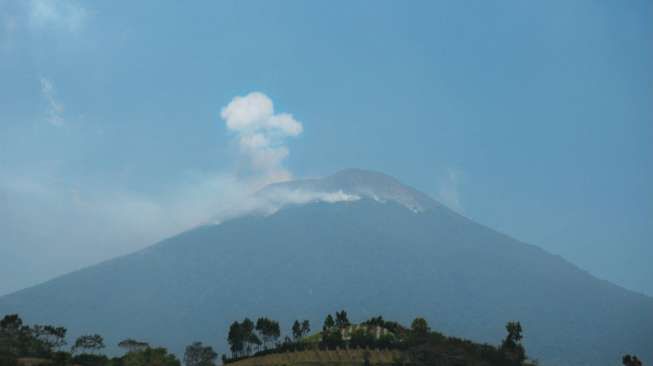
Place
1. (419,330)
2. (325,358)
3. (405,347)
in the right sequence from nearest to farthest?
(325,358), (405,347), (419,330)

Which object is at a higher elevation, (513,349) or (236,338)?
(236,338)

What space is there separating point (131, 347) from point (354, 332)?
38886 millimetres

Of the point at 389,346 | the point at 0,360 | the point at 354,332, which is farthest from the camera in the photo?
the point at 354,332

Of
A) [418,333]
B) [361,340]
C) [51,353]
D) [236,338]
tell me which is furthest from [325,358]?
[51,353]

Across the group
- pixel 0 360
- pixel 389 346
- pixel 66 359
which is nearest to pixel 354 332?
pixel 389 346

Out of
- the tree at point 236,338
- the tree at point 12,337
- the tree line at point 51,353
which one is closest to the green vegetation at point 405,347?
the tree at point 236,338

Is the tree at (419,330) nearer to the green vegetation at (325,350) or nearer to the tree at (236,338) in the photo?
the green vegetation at (325,350)

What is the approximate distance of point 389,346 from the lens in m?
97.2

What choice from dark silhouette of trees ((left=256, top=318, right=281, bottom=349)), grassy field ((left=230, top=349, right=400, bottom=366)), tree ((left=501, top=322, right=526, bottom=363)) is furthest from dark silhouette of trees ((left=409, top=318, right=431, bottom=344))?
dark silhouette of trees ((left=256, top=318, right=281, bottom=349))

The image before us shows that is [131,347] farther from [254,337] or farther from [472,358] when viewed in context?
[472,358]

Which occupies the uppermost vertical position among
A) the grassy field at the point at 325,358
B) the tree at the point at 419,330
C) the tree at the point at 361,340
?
the tree at the point at 419,330

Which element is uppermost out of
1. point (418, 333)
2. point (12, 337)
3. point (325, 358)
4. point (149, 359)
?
point (12, 337)

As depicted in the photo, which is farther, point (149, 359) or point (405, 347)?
point (405, 347)

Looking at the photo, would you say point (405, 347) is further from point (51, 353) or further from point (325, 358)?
point (51, 353)
